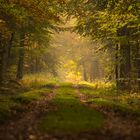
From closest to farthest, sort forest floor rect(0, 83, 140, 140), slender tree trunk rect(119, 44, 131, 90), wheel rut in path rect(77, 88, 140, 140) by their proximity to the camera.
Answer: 1. wheel rut in path rect(77, 88, 140, 140)
2. forest floor rect(0, 83, 140, 140)
3. slender tree trunk rect(119, 44, 131, 90)

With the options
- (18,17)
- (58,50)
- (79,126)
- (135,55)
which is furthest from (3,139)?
(58,50)

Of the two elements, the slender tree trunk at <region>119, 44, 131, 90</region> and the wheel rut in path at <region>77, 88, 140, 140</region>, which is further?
the slender tree trunk at <region>119, 44, 131, 90</region>

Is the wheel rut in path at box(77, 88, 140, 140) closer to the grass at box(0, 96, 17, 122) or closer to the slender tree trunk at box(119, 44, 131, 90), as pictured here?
the grass at box(0, 96, 17, 122)

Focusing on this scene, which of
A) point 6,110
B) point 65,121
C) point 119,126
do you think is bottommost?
point 119,126

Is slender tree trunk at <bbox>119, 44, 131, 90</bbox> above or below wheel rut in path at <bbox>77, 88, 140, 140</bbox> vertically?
above

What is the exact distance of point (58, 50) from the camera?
61750mm

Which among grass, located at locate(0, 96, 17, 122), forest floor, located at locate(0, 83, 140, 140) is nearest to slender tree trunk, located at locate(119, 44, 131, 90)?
Answer: forest floor, located at locate(0, 83, 140, 140)

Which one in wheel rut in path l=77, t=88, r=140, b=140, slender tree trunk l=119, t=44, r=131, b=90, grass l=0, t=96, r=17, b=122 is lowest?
wheel rut in path l=77, t=88, r=140, b=140

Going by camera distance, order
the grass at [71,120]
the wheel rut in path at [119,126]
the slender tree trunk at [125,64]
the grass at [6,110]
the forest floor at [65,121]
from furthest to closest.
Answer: the slender tree trunk at [125,64]
the grass at [6,110]
the grass at [71,120]
the forest floor at [65,121]
the wheel rut in path at [119,126]

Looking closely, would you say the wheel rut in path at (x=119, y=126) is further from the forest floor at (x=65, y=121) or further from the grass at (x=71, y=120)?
the grass at (x=71, y=120)

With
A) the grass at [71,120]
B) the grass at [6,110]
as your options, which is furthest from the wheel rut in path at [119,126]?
the grass at [6,110]

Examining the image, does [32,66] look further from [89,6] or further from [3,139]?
[3,139]

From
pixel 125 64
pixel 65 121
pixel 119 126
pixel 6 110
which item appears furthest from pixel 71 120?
pixel 125 64

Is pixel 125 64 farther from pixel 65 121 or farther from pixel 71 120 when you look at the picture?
pixel 65 121
